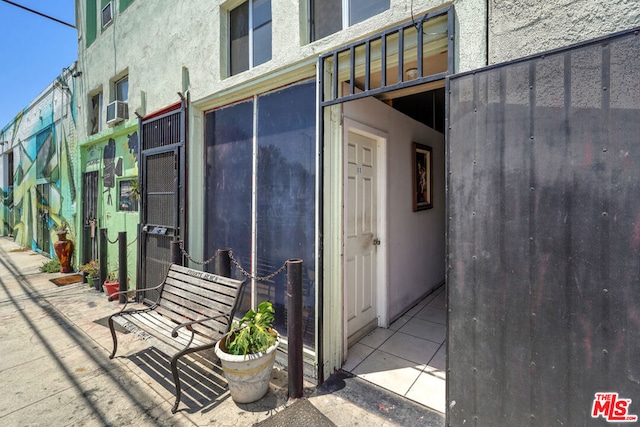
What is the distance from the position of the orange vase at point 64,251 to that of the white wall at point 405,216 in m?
7.74

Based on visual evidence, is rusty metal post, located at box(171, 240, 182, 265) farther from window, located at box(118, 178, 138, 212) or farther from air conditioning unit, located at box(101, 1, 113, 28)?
air conditioning unit, located at box(101, 1, 113, 28)

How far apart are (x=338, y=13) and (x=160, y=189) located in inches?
139

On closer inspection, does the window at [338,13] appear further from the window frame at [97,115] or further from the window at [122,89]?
the window frame at [97,115]

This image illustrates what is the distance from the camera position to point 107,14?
5.96 metres

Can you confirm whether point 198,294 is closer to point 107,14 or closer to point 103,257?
point 103,257

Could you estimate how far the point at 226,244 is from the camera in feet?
12.5

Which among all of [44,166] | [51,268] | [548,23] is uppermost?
[44,166]

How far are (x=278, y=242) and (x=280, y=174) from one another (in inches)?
29.1

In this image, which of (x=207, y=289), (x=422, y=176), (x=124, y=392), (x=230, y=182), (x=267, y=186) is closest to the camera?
(x=124, y=392)

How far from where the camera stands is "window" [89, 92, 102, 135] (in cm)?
650

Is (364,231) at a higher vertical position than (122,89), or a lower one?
lower

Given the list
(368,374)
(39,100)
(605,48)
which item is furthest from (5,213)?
(605,48)

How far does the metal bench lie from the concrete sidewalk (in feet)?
0.80

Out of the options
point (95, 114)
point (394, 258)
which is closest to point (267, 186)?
point (394, 258)
